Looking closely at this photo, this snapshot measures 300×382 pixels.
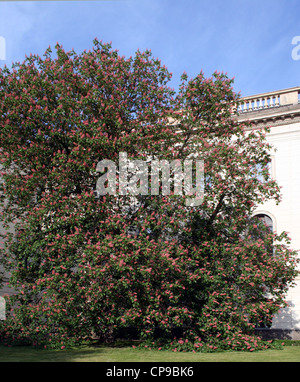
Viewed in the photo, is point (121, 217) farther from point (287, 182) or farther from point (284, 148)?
point (284, 148)

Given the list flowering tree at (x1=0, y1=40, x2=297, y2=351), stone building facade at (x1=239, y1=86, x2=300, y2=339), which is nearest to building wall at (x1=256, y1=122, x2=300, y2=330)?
stone building facade at (x1=239, y1=86, x2=300, y2=339)

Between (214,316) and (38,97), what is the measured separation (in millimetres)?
11305

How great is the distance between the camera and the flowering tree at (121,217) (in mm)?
15281

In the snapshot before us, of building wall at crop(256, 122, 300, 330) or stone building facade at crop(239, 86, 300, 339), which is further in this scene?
stone building facade at crop(239, 86, 300, 339)

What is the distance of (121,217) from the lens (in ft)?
52.2

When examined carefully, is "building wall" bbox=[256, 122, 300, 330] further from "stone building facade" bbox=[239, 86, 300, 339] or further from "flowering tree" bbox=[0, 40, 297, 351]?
"flowering tree" bbox=[0, 40, 297, 351]

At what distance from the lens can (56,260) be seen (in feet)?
50.7

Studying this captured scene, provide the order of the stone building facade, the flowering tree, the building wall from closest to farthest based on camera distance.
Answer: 1. the flowering tree
2. the building wall
3. the stone building facade

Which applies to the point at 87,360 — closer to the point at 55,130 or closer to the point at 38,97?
the point at 55,130

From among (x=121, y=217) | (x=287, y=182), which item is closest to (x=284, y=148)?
(x=287, y=182)

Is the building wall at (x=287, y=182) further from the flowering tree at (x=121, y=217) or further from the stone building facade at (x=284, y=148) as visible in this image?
the flowering tree at (x=121, y=217)

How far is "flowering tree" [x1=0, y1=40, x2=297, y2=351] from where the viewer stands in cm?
1528

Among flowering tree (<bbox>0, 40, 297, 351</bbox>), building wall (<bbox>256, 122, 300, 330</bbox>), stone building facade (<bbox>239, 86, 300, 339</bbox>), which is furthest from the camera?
stone building facade (<bbox>239, 86, 300, 339</bbox>)

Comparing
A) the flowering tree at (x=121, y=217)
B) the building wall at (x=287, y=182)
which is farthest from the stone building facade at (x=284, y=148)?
the flowering tree at (x=121, y=217)
